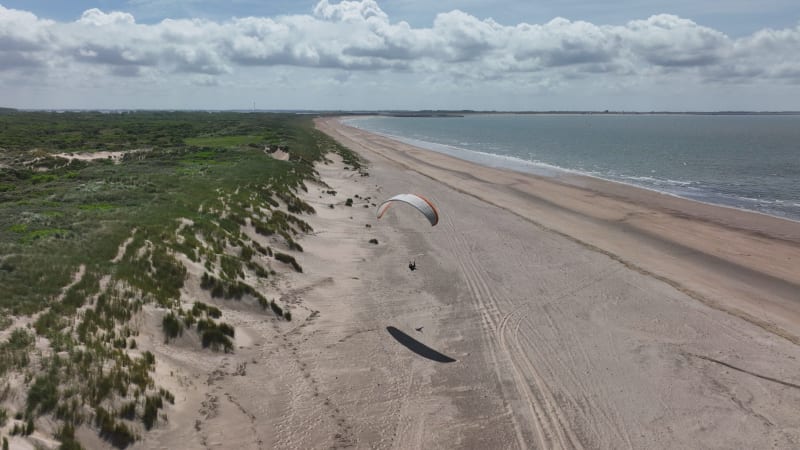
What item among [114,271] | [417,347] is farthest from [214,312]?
[417,347]

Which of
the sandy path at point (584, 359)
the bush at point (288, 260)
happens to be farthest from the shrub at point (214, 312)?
the bush at point (288, 260)

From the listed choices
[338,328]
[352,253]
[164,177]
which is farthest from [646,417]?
[164,177]

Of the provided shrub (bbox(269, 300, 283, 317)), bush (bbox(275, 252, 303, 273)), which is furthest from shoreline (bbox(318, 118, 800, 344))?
shrub (bbox(269, 300, 283, 317))

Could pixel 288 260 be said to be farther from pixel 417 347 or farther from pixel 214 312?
pixel 417 347

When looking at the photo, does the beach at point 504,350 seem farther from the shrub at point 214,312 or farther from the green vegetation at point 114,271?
the green vegetation at point 114,271

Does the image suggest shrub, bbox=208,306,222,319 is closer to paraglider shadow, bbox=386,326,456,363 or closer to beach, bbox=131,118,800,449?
beach, bbox=131,118,800,449

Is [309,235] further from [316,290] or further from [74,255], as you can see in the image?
[74,255]
